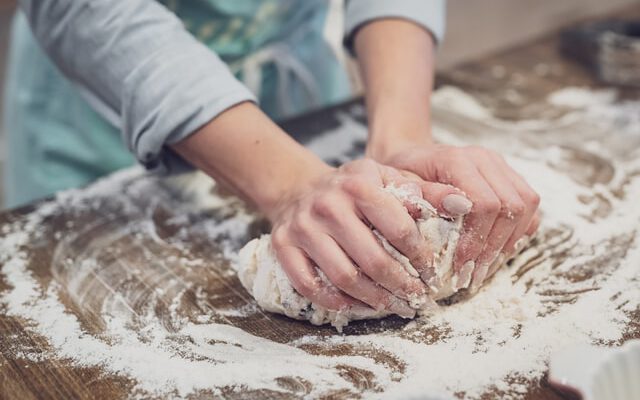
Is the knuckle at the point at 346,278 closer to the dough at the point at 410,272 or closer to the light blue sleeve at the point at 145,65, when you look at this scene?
the dough at the point at 410,272

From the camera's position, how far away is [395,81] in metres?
0.93

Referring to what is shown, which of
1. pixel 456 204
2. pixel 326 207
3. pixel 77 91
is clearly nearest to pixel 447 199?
pixel 456 204

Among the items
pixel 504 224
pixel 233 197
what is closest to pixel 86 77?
Answer: pixel 233 197

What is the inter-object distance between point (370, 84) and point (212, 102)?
250 mm

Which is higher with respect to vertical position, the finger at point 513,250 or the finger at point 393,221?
the finger at point 393,221

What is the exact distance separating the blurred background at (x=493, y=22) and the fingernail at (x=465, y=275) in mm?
1046

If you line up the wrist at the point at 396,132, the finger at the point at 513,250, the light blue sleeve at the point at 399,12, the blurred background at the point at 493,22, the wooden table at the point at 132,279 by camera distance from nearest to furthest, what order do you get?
the wooden table at the point at 132,279 → the finger at the point at 513,250 → the wrist at the point at 396,132 → the light blue sleeve at the point at 399,12 → the blurred background at the point at 493,22

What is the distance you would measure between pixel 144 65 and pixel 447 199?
36 cm

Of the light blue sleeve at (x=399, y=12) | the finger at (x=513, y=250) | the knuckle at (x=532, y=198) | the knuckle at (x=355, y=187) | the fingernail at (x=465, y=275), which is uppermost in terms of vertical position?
the light blue sleeve at (x=399, y=12)

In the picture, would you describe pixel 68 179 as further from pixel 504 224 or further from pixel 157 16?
pixel 504 224

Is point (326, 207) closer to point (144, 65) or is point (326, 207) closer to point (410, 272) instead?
point (410, 272)

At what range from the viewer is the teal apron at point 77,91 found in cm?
104

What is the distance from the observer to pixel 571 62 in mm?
1306

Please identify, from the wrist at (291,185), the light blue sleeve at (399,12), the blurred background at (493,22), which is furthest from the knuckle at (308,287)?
the blurred background at (493,22)
